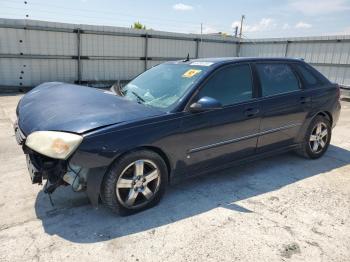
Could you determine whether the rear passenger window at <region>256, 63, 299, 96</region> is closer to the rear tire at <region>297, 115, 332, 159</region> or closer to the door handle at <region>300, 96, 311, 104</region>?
the door handle at <region>300, 96, 311, 104</region>

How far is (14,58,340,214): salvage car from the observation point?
8.97 feet

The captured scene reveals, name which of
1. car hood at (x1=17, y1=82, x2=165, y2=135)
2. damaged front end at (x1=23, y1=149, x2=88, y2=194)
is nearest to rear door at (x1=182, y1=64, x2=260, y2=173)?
car hood at (x1=17, y1=82, x2=165, y2=135)

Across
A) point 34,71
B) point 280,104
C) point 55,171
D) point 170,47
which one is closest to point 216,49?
point 170,47

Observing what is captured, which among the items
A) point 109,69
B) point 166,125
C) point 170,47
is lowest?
point 109,69

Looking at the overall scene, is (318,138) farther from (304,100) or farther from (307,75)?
(307,75)

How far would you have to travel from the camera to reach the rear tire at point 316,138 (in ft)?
15.2

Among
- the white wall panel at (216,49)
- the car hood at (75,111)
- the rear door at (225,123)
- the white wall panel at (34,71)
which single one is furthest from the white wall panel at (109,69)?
the rear door at (225,123)

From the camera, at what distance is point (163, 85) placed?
3.71m

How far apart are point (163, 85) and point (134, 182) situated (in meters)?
1.30

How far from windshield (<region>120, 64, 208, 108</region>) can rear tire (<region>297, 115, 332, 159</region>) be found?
2115 millimetres

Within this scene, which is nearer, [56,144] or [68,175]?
[56,144]

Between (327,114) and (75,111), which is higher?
(75,111)

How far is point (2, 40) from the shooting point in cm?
1053

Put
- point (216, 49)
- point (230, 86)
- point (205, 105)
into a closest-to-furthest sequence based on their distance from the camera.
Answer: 1. point (205, 105)
2. point (230, 86)
3. point (216, 49)
